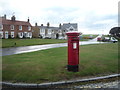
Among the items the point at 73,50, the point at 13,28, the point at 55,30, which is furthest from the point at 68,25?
the point at 73,50

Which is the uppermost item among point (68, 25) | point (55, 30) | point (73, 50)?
point (68, 25)

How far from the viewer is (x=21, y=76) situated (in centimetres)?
453

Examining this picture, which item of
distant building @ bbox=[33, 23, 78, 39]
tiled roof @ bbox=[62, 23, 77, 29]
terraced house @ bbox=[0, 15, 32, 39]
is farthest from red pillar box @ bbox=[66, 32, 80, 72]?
tiled roof @ bbox=[62, 23, 77, 29]

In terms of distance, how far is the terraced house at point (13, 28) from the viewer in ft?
114

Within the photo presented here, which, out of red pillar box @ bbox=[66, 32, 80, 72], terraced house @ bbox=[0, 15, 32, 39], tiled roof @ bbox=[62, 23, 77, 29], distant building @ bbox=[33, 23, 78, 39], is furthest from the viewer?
tiled roof @ bbox=[62, 23, 77, 29]

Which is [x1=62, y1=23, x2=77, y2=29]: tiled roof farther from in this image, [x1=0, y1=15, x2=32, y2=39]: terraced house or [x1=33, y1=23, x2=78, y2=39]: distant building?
[x1=0, y1=15, x2=32, y2=39]: terraced house

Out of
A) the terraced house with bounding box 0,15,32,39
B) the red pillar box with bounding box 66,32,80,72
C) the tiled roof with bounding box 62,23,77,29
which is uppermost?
the tiled roof with bounding box 62,23,77,29

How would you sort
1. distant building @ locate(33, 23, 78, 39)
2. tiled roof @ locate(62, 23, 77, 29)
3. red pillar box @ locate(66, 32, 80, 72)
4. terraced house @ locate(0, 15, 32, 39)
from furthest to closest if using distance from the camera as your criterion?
tiled roof @ locate(62, 23, 77, 29), distant building @ locate(33, 23, 78, 39), terraced house @ locate(0, 15, 32, 39), red pillar box @ locate(66, 32, 80, 72)

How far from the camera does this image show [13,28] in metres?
37.3

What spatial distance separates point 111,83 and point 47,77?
2377 millimetres

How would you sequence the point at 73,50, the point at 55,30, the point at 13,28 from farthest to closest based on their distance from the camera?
1. the point at 55,30
2. the point at 13,28
3. the point at 73,50

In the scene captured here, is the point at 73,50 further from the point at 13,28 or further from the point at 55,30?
the point at 55,30

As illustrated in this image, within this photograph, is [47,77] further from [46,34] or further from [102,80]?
[46,34]

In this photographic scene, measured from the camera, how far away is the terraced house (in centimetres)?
3473
